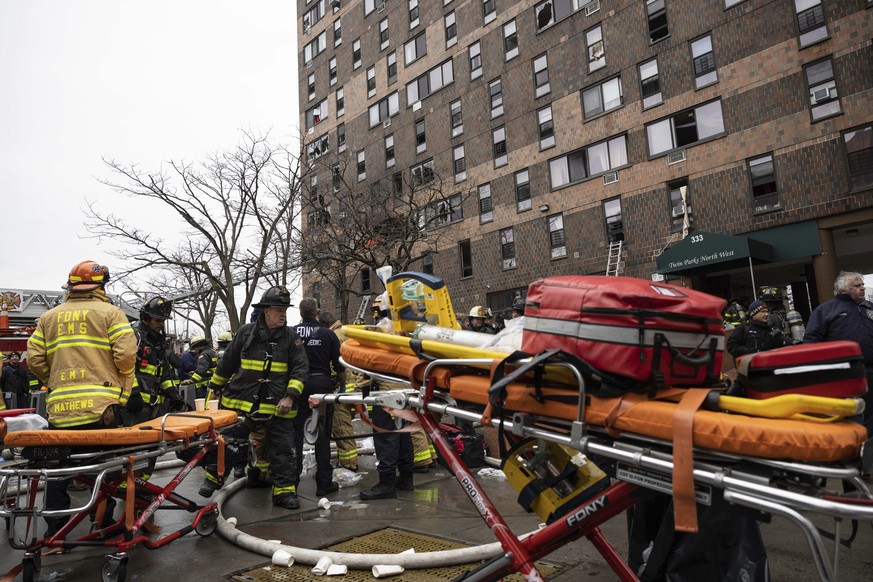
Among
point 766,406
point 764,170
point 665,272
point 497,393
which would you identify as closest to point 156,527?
point 497,393

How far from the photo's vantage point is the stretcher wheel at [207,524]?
4.64 metres

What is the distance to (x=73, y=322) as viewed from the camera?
14.5 feet

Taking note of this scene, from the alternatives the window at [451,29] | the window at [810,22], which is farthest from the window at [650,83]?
the window at [451,29]

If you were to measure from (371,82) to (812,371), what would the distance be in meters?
33.6

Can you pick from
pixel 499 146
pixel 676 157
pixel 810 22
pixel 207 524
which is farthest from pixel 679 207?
pixel 207 524

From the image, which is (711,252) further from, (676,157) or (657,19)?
(657,19)

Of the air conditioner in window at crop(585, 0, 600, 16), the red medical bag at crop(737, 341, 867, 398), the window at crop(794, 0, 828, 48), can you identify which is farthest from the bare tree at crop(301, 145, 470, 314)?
the red medical bag at crop(737, 341, 867, 398)

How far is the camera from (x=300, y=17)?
3912 centimetres

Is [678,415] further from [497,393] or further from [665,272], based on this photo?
[665,272]

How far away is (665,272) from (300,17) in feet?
106

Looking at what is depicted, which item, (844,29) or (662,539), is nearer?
(662,539)

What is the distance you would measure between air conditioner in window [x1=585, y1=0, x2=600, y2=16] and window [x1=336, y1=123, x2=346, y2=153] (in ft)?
53.8

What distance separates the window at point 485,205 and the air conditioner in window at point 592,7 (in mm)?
7798

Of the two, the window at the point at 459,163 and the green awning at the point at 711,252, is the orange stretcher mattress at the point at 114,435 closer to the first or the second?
the green awning at the point at 711,252
